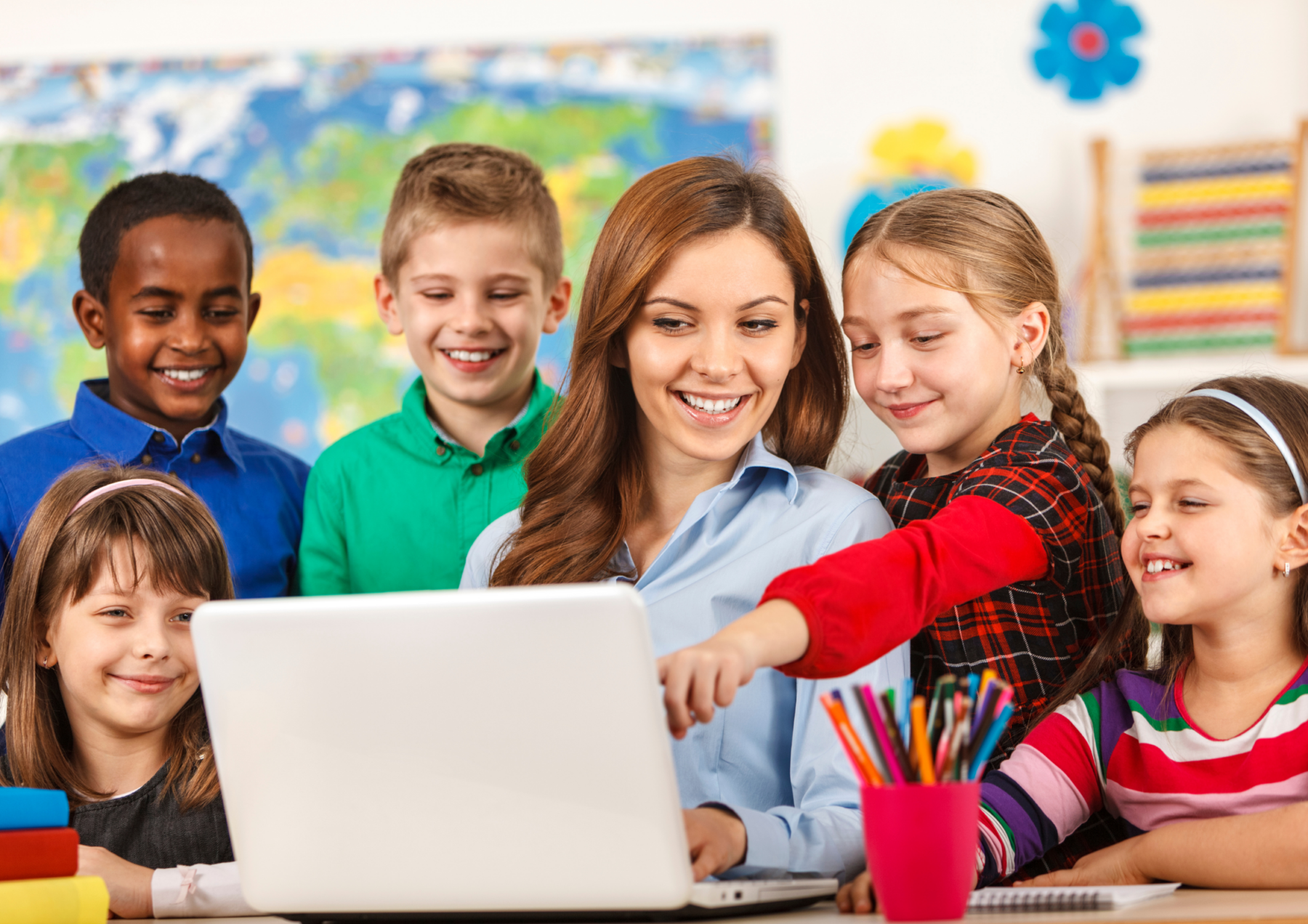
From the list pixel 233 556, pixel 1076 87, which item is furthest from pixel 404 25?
pixel 233 556

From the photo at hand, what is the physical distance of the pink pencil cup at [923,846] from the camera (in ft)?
2.53

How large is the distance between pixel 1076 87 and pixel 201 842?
9.81 ft

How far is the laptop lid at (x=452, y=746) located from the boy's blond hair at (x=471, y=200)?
1.12m

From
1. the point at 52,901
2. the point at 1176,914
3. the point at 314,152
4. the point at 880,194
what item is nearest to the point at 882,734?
the point at 1176,914

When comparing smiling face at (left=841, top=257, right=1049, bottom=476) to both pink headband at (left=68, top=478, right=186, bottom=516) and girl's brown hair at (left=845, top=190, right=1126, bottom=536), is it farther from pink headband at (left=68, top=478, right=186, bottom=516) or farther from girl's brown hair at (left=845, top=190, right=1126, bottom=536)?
pink headband at (left=68, top=478, right=186, bottom=516)

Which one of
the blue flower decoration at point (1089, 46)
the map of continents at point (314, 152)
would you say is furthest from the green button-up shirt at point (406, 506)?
the blue flower decoration at point (1089, 46)

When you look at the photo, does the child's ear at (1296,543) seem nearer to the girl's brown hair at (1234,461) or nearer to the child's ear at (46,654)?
the girl's brown hair at (1234,461)

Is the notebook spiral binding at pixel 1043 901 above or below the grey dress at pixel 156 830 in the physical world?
above

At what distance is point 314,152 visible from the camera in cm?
329

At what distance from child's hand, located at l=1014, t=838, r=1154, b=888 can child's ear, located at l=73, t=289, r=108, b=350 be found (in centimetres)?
145

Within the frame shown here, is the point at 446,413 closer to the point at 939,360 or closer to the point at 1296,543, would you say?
the point at 939,360

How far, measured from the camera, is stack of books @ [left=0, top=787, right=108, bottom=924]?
0.89 meters

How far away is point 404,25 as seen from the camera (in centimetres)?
335

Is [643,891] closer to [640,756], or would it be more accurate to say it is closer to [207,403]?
[640,756]
